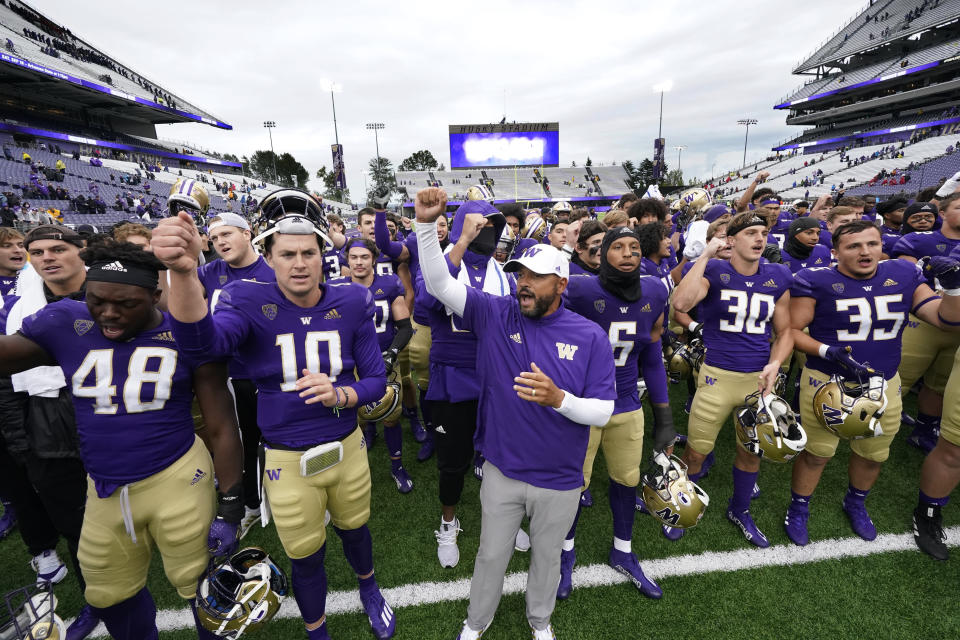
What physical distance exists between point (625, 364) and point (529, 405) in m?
1.12

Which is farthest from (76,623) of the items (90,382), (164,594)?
(90,382)

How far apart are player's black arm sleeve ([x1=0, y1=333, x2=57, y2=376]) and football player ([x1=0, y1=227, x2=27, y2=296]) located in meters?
2.60

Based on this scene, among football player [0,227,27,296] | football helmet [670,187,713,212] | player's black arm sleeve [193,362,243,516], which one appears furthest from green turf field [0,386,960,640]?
football helmet [670,187,713,212]

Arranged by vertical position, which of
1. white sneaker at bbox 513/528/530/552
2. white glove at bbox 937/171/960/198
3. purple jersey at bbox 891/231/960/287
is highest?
white glove at bbox 937/171/960/198

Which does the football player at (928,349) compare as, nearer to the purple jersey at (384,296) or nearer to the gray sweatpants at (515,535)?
the gray sweatpants at (515,535)

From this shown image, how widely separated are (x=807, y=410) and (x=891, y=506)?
1.50 meters

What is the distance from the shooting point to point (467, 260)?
11.5ft

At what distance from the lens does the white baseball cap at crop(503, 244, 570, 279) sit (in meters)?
2.38

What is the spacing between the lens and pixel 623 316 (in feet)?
10.3

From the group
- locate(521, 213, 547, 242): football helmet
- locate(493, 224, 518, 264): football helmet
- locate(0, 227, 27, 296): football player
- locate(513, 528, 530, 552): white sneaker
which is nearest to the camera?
locate(513, 528, 530, 552): white sneaker

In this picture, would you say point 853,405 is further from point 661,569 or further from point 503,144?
point 503,144

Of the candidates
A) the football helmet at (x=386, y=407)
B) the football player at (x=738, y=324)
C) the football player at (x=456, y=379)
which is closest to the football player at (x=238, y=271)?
the football helmet at (x=386, y=407)

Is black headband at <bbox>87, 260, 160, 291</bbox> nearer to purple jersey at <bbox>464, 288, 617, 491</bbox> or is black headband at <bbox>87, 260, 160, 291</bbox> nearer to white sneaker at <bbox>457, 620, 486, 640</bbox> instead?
purple jersey at <bbox>464, 288, 617, 491</bbox>

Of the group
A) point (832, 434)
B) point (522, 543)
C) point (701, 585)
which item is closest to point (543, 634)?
point (522, 543)
